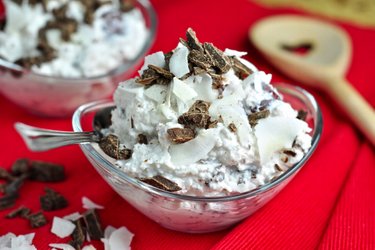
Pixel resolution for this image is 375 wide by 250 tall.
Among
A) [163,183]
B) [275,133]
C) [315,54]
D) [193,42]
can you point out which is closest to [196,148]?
[163,183]

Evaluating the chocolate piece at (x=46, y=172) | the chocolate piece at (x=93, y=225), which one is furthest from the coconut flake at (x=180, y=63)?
the chocolate piece at (x=46, y=172)

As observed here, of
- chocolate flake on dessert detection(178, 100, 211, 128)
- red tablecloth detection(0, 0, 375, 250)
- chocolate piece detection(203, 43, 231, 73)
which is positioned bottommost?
red tablecloth detection(0, 0, 375, 250)

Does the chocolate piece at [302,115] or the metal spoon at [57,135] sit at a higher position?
the metal spoon at [57,135]

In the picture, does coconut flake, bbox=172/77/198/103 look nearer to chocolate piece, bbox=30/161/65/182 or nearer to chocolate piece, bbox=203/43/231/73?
chocolate piece, bbox=203/43/231/73

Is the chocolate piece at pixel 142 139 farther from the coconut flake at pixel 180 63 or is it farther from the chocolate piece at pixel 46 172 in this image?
the chocolate piece at pixel 46 172

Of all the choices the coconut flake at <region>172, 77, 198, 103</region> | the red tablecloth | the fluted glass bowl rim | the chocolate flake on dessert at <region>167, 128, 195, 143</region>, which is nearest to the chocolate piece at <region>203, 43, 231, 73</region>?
the coconut flake at <region>172, 77, 198, 103</region>

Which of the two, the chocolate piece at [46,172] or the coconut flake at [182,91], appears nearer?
the coconut flake at [182,91]
